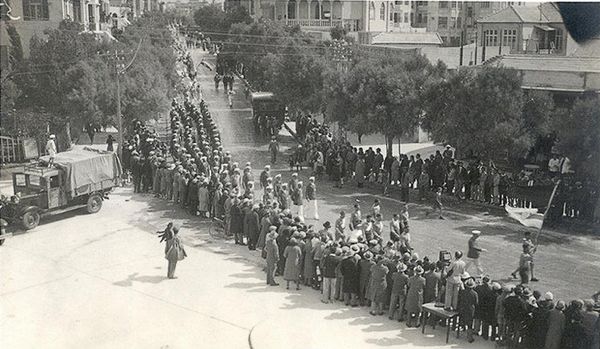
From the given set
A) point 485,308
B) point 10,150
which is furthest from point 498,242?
point 10,150

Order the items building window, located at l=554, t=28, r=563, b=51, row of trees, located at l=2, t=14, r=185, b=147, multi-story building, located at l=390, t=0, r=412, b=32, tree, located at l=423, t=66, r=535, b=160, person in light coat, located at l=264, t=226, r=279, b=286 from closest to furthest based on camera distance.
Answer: person in light coat, located at l=264, t=226, r=279, b=286 < tree, located at l=423, t=66, r=535, b=160 < row of trees, located at l=2, t=14, r=185, b=147 < building window, located at l=554, t=28, r=563, b=51 < multi-story building, located at l=390, t=0, r=412, b=32

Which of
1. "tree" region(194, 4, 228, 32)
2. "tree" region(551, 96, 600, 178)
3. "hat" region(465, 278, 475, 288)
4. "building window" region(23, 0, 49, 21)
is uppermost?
"tree" region(194, 4, 228, 32)

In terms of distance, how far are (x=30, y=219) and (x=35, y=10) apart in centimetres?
2563

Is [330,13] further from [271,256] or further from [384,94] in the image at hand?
[271,256]

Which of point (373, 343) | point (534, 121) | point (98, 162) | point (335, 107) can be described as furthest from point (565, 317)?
point (335, 107)

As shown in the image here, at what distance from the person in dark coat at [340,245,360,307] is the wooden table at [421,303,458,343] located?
1.71m

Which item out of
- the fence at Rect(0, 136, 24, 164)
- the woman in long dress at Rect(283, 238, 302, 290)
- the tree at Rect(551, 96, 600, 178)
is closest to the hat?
the woman in long dress at Rect(283, 238, 302, 290)

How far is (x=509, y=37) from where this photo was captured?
51.0 m

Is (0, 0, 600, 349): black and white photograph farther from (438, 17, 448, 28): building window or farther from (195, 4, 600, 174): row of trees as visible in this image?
(438, 17, 448, 28): building window

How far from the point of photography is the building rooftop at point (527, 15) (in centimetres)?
4780

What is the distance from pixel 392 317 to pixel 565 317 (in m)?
3.49

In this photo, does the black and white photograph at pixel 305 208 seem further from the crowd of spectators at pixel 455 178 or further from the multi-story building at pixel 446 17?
the multi-story building at pixel 446 17

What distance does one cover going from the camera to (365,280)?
46.9 ft

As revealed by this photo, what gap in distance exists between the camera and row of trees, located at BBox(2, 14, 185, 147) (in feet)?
99.0
